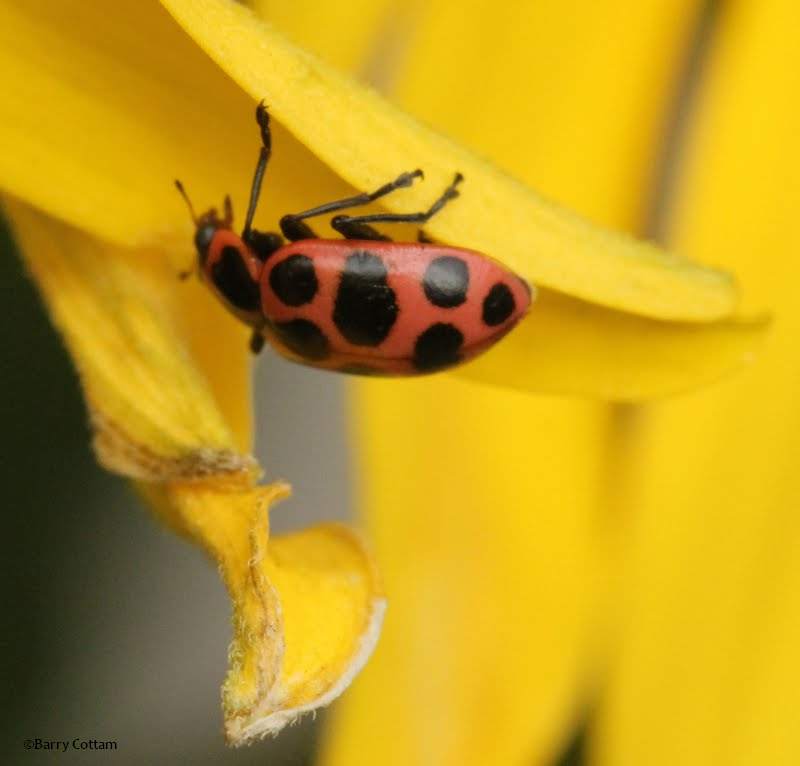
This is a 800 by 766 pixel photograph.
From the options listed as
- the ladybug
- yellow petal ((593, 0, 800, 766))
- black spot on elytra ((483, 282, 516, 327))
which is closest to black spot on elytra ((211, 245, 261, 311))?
the ladybug

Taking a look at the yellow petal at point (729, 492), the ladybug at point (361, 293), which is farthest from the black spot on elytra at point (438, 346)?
the yellow petal at point (729, 492)

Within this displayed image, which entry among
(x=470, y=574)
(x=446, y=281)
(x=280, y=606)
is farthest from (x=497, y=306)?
(x=470, y=574)

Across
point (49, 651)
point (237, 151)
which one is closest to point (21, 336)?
point (49, 651)

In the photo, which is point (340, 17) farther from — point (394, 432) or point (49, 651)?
point (49, 651)

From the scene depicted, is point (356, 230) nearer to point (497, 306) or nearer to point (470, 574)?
point (497, 306)

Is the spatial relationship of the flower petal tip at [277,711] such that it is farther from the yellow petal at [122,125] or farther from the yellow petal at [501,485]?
the yellow petal at [501,485]

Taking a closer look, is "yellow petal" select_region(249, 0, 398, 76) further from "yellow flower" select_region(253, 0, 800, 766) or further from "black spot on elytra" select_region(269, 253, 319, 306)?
"black spot on elytra" select_region(269, 253, 319, 306)
